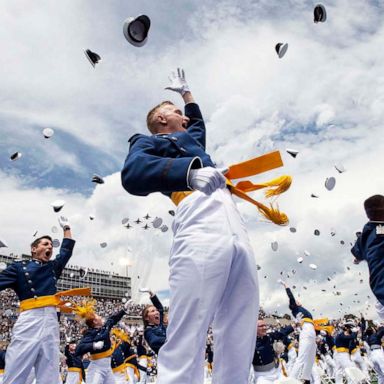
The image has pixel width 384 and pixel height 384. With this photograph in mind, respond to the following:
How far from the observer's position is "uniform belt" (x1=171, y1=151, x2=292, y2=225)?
9.12 ft

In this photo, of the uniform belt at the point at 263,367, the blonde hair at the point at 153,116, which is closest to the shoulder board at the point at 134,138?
the blonde hair at the point at 153,116

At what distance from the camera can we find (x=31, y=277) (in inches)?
247

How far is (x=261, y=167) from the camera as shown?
2.80m

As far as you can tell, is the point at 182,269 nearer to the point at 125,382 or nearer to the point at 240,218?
the point at 240,218

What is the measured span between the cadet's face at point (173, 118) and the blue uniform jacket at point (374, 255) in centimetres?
300

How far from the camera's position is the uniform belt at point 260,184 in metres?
2.78

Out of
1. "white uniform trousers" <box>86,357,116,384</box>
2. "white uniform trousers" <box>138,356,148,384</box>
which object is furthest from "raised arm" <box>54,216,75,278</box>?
"white uniform trousers" <box>138,356,148,384</box>

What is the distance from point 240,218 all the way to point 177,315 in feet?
2.55

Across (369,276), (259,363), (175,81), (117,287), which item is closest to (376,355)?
(259,363)

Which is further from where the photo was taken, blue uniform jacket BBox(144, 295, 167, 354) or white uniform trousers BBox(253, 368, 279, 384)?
white uniform trousers BBox(253, 368, 279, 384)

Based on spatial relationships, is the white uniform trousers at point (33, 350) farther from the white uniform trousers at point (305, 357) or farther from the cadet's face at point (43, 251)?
the white uniform trousers at point (305, 357)

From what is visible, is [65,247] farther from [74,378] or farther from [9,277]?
[74,378]

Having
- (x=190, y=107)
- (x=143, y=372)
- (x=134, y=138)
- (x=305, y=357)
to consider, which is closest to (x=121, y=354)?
(x=143, y=372)

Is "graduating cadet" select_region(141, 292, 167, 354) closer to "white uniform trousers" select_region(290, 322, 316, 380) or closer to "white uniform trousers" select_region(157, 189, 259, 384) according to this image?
"white uniform trousers" select_region(290, 322, 316, 380)
